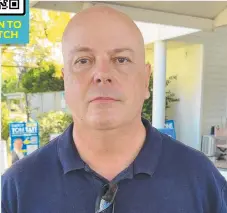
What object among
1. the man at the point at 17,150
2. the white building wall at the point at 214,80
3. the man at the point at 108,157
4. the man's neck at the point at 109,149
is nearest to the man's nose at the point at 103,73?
the man at the point at 108,157

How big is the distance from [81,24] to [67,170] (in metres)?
0.41

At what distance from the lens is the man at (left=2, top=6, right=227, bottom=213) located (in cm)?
97

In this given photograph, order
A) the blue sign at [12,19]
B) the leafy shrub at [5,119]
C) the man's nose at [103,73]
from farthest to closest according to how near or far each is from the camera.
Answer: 1. the leafy shrub at [5,119]
2. the blue sign at [12,19]
3. the man's nose at [103,73]

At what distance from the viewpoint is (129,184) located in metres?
1.02

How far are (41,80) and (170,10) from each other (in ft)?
14.1

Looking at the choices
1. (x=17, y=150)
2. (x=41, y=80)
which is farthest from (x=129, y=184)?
(x=41, y=80)

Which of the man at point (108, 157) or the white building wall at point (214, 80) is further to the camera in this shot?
the white building wall at point (214, 80)

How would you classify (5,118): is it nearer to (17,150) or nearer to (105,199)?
(17,150)

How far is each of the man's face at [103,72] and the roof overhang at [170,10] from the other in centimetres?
263

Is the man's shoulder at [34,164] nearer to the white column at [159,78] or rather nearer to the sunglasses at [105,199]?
the sunglasses at [105,199]

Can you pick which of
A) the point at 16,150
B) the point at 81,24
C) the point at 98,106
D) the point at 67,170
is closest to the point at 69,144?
the point at 67,170

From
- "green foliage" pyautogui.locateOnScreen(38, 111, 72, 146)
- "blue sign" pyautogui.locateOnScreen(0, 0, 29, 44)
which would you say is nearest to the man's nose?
"blue sign" pyautogui.locateOnScreen(0, 0, 29, 44)

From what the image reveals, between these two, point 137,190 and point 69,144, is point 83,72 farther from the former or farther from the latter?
point 137,190

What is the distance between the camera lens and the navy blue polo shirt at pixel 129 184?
1.01 m
